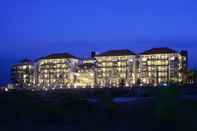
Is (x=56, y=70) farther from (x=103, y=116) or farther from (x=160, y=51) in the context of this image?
(x=103, y=116)

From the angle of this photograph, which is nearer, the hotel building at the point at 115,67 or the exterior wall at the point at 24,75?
the hotel building at the point at 115,67

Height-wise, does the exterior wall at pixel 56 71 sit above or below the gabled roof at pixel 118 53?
below

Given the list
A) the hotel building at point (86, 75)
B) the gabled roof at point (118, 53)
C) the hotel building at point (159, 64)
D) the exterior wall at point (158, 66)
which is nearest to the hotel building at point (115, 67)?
the gabled roof at point (118, 53)

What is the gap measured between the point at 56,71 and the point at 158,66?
36877 millimetres

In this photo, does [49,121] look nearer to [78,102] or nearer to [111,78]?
[78,102]

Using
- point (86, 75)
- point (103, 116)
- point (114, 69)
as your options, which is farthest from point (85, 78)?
point (103, 116)

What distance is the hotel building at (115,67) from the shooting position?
174 meters

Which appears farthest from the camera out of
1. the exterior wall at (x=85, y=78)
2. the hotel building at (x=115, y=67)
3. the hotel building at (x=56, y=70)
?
the hotel building at (x=56, y=70)

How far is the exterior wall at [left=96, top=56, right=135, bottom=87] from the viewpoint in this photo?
173750 millimetres

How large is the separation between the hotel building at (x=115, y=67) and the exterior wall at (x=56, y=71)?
361 inches

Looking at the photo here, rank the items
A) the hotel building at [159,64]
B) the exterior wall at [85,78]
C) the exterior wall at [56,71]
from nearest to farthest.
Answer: the hotel building at [159,64], the exterior wall at [85,78], the exterior wall at [56,71]

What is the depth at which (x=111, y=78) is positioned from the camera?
17825 centimetres

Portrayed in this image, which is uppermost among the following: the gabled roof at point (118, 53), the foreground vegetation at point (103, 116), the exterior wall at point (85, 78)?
the gabled roof at point (118, 53)

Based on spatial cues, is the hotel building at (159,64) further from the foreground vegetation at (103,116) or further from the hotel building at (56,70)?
the foreground vegetation at (103,116)
